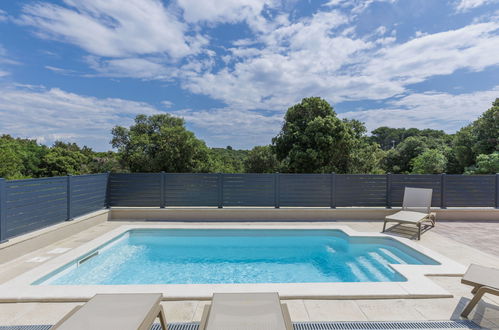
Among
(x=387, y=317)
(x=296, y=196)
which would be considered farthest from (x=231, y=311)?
(x=296, y=196)

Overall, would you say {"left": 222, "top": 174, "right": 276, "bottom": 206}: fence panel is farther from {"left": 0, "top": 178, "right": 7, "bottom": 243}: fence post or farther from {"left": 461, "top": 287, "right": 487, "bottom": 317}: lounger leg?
{"left": 461, "top": 287, "right": 487, "bottom": 317}: lounger leg

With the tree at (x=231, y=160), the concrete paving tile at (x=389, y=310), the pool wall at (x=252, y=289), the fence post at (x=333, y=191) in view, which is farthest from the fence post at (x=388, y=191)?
the tree at (x=231, y=160)

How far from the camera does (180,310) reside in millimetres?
3193

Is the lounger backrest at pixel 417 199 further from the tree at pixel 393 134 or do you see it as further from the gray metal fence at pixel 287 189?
the tree at pixel 393 134

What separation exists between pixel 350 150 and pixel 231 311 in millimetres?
17403

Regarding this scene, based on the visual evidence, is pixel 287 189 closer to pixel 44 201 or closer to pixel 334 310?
pixel 334 310

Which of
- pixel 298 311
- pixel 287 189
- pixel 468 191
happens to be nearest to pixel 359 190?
pixel 287 189

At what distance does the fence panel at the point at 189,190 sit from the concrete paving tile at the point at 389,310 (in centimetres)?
632

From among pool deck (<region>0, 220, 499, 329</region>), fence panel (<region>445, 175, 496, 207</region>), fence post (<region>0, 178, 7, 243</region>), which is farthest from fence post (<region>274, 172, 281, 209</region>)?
fence post (<region>0, 178, 7, 243</region>)

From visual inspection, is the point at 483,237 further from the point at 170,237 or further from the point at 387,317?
the point at 170,237

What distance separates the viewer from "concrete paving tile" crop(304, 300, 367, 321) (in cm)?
303

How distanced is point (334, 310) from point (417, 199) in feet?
22.2

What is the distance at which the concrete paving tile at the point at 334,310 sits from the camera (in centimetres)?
303

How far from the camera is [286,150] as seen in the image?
1802cm
